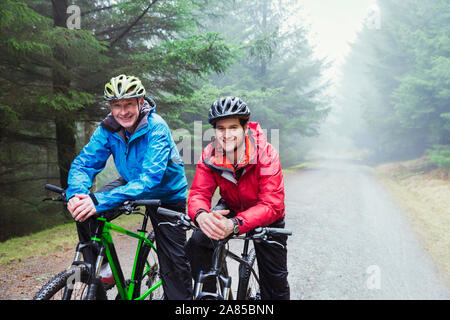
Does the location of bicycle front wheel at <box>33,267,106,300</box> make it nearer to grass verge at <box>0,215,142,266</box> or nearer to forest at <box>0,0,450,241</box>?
grass verge at <box>0,215,142,266</box>

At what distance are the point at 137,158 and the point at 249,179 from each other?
112 centimetres

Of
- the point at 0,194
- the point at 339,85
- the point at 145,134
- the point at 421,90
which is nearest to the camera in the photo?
the point at 145,134

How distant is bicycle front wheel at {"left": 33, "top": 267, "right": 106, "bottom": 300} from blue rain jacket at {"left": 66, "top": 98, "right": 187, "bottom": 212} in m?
0.64

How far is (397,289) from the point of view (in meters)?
4.71

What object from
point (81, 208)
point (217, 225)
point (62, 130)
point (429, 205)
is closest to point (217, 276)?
point (217, 225)

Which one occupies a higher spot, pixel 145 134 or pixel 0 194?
pixel 145 134

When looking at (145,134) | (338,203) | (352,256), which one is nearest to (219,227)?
(145,134)

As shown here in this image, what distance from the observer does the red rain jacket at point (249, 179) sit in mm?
2424

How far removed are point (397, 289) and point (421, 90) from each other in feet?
50.7

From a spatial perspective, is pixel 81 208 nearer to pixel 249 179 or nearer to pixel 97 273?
pixel 97 273

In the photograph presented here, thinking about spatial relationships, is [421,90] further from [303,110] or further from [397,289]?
[397,289]

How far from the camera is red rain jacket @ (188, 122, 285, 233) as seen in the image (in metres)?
2.42

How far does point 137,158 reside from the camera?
9.39 feet

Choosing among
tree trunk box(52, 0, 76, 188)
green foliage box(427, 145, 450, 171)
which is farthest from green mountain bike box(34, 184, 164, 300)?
green foliage box(427, 145, 450, 171)
